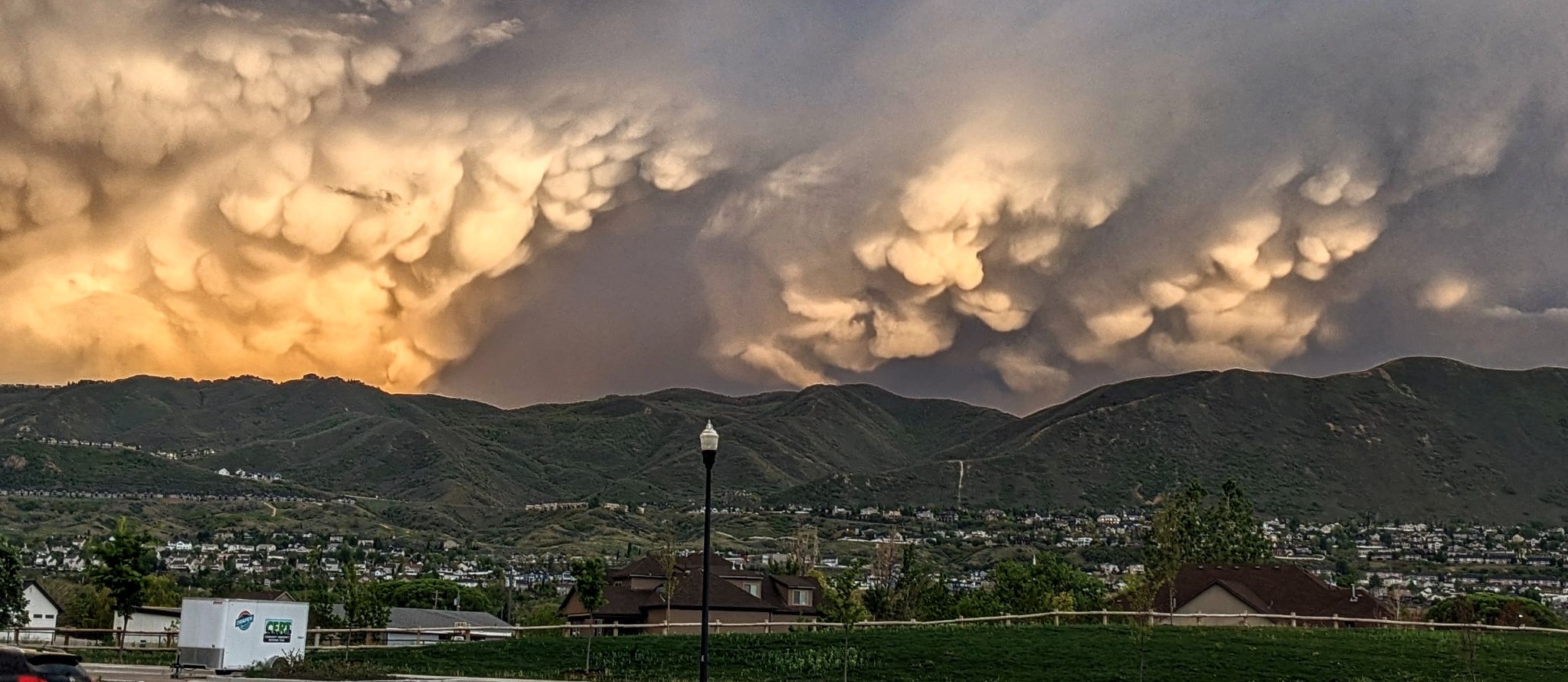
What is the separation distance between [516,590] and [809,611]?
224 ft

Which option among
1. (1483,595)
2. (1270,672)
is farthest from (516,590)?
(1270,672)

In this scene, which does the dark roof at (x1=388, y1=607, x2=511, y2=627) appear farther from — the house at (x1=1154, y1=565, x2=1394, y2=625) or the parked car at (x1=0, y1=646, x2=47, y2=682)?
the parked car at (x1=0, y1=646, x2=47, y2=682)

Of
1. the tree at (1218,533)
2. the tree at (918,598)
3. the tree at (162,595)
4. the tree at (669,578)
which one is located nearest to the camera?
the tree at (669,578)

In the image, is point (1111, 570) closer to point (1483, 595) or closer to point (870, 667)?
point (1483, 595)

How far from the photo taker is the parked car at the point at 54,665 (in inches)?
1034

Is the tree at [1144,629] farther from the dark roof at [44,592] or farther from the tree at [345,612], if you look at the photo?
the dark roof at [44,592]

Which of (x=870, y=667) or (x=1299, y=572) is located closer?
(x=870, y=667)

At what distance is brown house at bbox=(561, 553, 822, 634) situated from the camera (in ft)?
279

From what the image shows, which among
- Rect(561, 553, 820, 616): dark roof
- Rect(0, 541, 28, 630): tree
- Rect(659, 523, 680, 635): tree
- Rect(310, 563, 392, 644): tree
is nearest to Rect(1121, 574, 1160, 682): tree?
Rect(659, 523, 680, 635): tree

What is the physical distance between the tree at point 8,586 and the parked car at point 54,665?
1794 inches

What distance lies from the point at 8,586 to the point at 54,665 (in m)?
46.9

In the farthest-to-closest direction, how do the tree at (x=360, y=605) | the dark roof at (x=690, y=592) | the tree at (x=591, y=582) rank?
1. the dark roof at (x=690, y=592)
2. the tree at (x=360, y=605)
3. the tree at (x=591, y=582)

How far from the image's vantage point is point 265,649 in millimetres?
47062

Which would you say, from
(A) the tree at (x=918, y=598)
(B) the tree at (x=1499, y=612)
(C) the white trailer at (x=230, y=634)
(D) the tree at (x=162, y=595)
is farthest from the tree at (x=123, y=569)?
(B) the tree at (x=1499, y=612)
